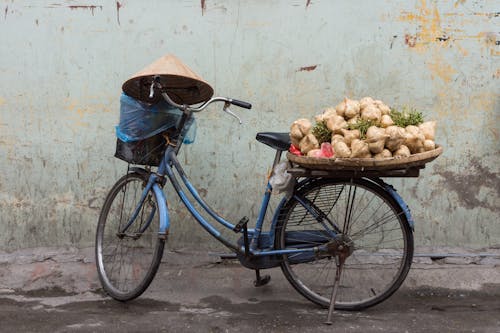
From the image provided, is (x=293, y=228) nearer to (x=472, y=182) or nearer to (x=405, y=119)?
(x=405, y=119)

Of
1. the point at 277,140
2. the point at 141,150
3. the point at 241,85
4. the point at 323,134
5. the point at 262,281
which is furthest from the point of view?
the point at 241,85

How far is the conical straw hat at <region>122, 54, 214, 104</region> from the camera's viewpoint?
4.08 meters

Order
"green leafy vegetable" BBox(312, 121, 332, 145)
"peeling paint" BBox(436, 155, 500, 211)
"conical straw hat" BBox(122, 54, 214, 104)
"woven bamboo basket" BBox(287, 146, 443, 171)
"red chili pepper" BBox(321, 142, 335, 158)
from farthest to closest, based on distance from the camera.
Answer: "peeling paint" BBox(436, 155, 500, 211)
"conical straw hat" BBox(122, 54, 214, 104)
"green leafy vegetable" BBox(312, 121, 332, 145)
"red chili pepper" BBox(321, 142, 335, 158)
"woven bamboo basket" BBox(287, 146, 443, 171)

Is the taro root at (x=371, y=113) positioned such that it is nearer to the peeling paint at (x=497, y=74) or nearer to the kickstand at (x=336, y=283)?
the kickstand at (x=336, y=283)

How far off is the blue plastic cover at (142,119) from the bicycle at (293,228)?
108 mm

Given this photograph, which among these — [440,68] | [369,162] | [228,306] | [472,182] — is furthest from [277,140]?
[472,182]

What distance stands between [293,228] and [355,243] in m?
0.58

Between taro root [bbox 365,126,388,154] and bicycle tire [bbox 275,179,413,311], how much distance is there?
449mm

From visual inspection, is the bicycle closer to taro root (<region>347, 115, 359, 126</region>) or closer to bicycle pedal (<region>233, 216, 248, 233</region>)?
bicycle pedal (<region>233, 216, 248, 233</region>)

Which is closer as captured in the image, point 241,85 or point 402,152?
point 402,152

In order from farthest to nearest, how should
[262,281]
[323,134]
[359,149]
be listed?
[262,281], [323,134], [359,149]

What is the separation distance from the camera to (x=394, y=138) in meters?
3.76

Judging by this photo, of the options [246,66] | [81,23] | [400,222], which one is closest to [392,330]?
[400,222]

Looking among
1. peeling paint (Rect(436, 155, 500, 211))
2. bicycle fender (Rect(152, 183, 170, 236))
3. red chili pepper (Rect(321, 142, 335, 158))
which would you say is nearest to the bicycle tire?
red chili pepper (Rect(321, 142, 335, 158))
